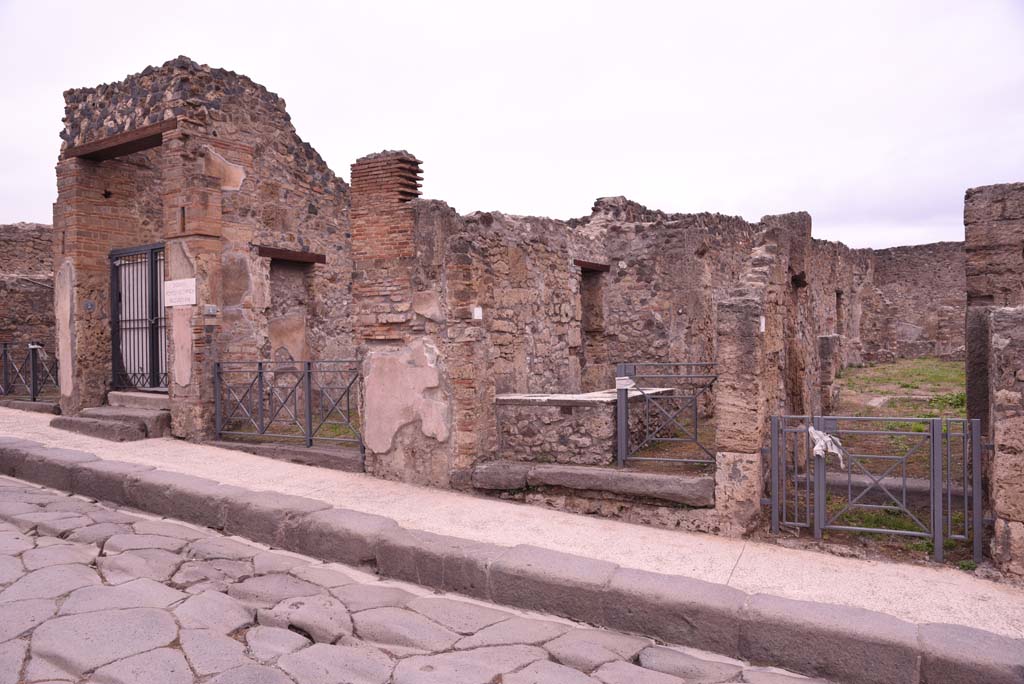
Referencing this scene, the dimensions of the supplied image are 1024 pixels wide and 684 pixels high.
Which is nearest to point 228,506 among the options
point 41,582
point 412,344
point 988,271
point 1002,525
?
point 41,582

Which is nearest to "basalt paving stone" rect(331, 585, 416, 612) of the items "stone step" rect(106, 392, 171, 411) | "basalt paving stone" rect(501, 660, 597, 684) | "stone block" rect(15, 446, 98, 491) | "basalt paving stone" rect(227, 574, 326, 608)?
"basalt paving stone" rect(227, 574, 326, 608)

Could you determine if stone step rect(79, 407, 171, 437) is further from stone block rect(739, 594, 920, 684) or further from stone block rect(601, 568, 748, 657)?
stone block rect(739, 594, 920, 684)

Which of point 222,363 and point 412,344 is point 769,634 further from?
point 222,363

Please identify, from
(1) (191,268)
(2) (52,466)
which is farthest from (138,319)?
(2) (52,466)

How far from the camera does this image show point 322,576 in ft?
16.0

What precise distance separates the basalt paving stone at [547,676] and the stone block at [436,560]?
1.05 m

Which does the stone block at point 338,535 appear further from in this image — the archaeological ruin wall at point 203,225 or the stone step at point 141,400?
the stone step at point 141,400

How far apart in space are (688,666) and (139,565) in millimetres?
3525

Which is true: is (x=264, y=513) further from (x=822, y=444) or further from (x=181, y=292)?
(x=181, y=292)

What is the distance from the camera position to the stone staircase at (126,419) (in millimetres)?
9141

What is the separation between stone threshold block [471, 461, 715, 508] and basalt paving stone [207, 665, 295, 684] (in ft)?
9.90

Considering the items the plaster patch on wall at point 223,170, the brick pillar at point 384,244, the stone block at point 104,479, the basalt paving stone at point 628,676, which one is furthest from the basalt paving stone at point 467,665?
the plaster patch on wall at point 223,170

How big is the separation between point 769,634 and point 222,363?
725 cm

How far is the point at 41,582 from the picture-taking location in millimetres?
4414
